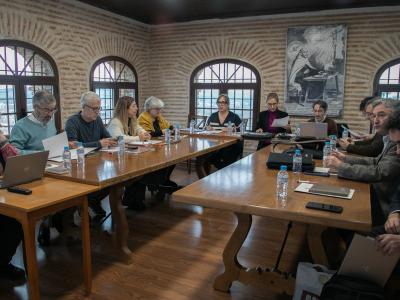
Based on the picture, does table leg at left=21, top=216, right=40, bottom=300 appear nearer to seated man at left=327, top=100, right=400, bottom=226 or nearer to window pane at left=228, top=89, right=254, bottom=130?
seated man at left=327, top=100, right=400, bottom=226

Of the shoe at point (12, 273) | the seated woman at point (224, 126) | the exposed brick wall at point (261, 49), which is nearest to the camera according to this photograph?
the shoe at point (12, 273)

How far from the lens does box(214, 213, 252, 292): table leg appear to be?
2.30 metres

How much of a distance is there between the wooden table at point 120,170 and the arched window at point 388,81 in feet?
12.7

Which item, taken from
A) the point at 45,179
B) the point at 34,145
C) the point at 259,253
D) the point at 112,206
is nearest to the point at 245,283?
the point at 259,253

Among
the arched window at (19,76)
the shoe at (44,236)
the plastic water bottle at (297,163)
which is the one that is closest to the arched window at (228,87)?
the arched window at (19,76)

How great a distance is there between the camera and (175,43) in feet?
23.6

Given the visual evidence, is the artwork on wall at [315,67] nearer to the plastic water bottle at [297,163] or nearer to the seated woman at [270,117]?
the seated woman at [270,117]

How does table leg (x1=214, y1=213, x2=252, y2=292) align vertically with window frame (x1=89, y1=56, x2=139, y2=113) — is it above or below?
below

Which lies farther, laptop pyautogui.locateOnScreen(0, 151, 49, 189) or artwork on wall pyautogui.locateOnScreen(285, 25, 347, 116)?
artwork on wall pyautogui.locateOnScreen(285, 25, 347, 116)

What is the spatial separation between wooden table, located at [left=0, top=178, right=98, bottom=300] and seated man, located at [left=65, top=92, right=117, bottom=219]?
997 mm

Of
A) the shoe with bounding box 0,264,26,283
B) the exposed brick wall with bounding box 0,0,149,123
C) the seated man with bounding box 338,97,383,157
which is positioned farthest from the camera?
the exposed brick wall with bounding box 0,0,149,123

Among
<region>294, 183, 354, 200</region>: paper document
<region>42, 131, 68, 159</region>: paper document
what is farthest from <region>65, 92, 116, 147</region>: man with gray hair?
<region>294, 183, 354, 200</region>: paper document

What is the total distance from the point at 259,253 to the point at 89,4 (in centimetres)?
474

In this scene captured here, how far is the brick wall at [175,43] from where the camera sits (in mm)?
5199
